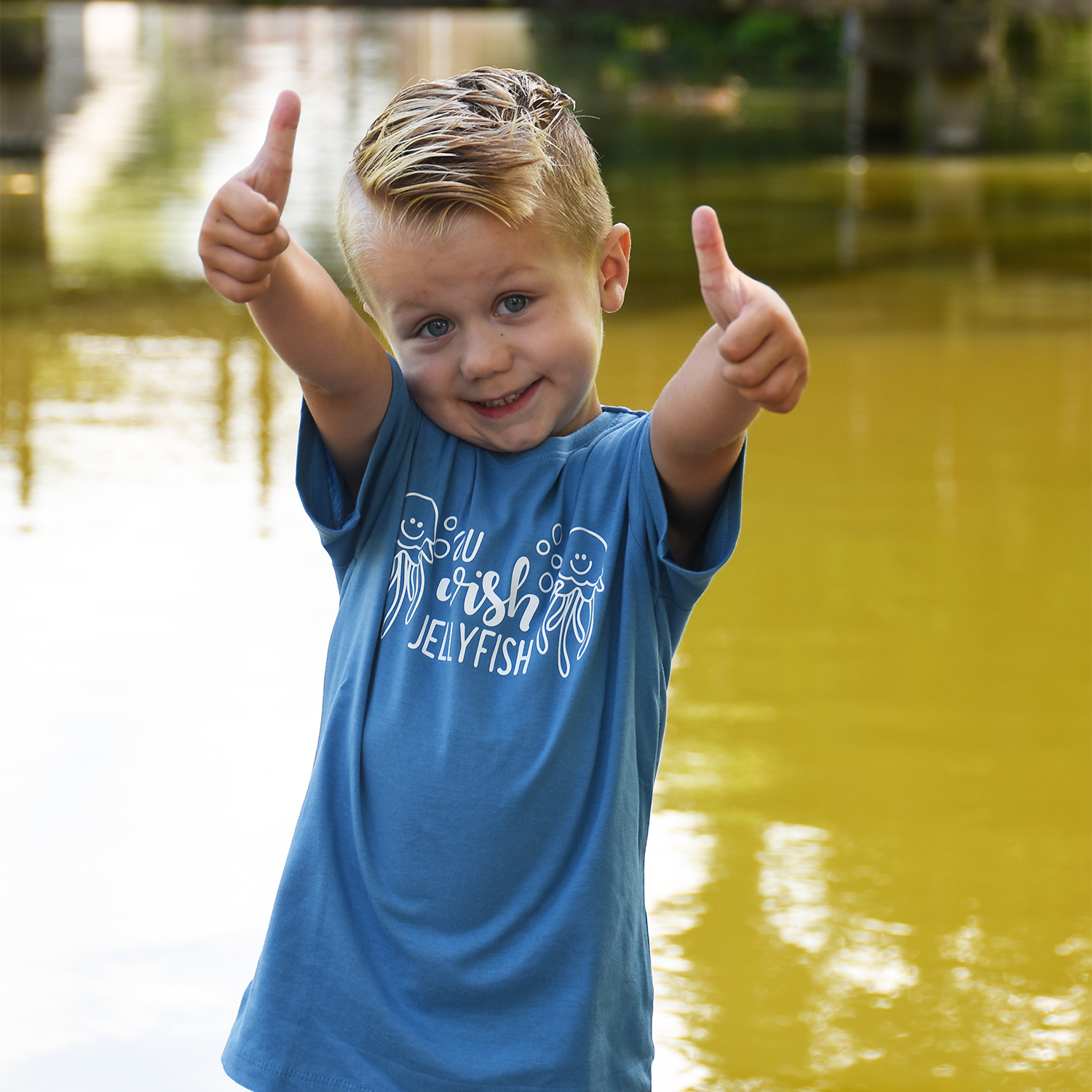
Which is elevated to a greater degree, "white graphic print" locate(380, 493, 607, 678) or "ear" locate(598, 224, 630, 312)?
"ear" locate(598, 224, 630, 312)

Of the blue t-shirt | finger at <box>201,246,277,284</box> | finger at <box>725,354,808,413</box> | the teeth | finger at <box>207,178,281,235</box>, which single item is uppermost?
finger at <box>207,178,281,235</box>

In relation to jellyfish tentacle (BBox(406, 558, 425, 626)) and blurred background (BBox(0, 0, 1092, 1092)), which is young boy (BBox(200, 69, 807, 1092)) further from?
blurred background (BBox(0, 0, 1092, 1092))

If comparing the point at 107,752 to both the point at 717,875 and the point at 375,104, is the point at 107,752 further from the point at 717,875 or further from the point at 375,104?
the point at 375,104

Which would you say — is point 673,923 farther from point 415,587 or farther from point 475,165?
point 475,165

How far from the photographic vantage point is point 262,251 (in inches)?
51.9

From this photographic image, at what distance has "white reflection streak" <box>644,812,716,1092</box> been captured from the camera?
2.11 meters

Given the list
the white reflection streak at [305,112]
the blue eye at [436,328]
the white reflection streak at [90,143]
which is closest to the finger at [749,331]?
the blue eye at [436,328]

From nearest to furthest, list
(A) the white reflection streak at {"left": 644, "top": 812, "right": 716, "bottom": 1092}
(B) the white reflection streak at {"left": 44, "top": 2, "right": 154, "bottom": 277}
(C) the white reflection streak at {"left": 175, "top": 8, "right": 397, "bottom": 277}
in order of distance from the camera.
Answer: (A) the white reflection streak at {"left": 644, "top": 812, "right": 716, "bottom": 1092} < (B) the white reflection streak at {"left": 44, "top": 2, "right": 154, "bottom": 277} < (C) the white reflection streak at {"left": 175, "top": 8, "right": 397, "bottom": 277}

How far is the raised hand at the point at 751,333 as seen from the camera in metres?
1.27

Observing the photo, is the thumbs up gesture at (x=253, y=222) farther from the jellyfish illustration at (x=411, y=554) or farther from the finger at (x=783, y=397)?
the finger at (x=783, y=397)

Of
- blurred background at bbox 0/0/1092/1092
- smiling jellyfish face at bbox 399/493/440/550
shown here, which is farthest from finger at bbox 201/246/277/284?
blurred background at bbox 0/0/1092/1092

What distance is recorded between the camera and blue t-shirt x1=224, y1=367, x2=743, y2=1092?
55.9 inches

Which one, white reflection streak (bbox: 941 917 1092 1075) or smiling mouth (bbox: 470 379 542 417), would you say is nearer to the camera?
smiling mouth (bbox: 470 379 542 417)

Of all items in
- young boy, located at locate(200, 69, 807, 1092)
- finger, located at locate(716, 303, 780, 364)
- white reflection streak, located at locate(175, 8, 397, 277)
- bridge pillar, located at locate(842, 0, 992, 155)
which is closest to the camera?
finger, located at locate(716, 303, 780, 364)
